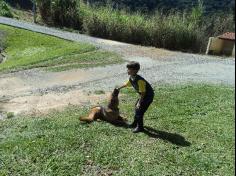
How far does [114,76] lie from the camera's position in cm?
1413

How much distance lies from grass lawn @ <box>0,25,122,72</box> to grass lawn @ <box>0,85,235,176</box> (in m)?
5.80

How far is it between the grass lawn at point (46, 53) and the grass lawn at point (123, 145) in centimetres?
580

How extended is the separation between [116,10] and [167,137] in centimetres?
1583

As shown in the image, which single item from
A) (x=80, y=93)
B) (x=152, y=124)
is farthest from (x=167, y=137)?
(x=80, y=93)

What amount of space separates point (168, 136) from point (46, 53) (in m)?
10.3

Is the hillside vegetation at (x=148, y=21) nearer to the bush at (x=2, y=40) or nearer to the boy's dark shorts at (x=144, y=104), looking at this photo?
the bush at (x=2, y=40)

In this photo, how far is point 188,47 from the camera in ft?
67.4

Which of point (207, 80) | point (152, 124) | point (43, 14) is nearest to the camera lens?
point (152, 124)

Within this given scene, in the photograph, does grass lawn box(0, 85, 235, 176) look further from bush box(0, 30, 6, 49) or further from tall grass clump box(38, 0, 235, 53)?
tall grass clump box(38, 0, 235, 53)

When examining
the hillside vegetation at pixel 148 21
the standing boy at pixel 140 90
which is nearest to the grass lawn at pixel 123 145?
the standing boy at pixel 140 90

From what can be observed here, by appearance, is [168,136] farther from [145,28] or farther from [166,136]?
[145,28]

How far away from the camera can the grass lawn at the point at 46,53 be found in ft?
50.9

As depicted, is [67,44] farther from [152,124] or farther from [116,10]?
[152,124]

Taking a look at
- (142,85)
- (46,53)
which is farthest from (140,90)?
(46,53)
